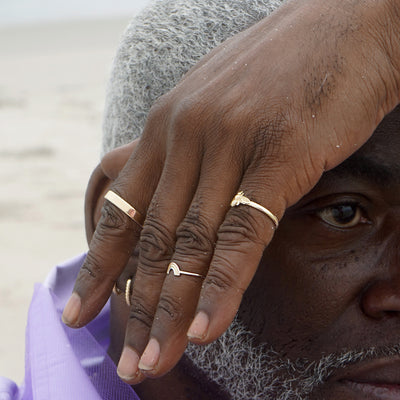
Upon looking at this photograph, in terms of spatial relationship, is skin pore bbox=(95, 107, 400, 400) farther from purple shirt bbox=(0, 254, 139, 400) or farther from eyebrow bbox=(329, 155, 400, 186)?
purple shirt bbox=(0, 254, 139, 400)

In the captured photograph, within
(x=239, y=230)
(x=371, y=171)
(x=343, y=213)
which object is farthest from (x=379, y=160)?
(x=239, y=230)

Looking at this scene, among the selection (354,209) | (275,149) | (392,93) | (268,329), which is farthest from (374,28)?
(268,329)

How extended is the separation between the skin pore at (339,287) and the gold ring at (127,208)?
0.30 metres

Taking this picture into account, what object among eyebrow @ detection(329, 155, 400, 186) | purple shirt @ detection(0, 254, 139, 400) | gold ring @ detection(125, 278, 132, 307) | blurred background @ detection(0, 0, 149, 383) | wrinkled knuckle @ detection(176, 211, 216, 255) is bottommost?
blurred background @ detection(0, 0, 149, 383)

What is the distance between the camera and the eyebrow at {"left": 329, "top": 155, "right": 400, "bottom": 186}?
5.91 ft

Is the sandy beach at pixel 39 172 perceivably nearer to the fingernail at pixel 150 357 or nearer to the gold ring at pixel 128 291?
the gold ring at pixel 128 291

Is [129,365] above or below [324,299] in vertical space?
above

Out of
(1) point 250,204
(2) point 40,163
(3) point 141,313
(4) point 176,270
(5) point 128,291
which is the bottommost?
(2) point 40,163

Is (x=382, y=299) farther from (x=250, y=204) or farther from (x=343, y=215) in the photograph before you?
(x=250, y=204)

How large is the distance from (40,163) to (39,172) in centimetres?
27

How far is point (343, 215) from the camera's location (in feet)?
6.15

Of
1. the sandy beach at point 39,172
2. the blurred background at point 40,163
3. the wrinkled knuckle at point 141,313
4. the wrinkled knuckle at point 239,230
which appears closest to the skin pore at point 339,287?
the wrinkled knuckle at point 141,313

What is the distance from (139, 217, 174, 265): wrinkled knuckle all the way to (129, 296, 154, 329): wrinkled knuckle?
0.08 metres

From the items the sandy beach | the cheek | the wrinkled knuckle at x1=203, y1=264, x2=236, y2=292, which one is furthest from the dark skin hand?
the sandy beach
